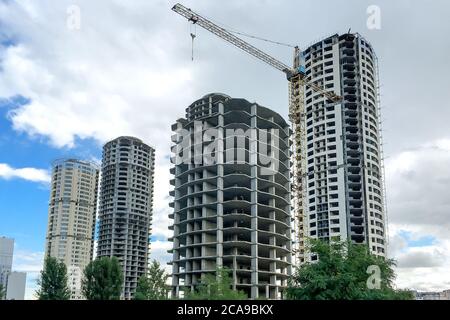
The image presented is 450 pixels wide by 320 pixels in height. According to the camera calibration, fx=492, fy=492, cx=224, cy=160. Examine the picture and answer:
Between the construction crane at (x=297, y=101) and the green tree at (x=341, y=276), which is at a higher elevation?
the construction crane at (x=297, y=101)

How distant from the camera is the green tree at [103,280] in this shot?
54.7 meters

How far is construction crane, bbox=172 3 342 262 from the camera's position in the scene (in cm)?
9768

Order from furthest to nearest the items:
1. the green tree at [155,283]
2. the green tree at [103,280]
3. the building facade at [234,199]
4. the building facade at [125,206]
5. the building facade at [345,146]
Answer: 1. the building facade at [125,206]
2. the building facade at [345,146]
3. the building facade at [234,199]
4. the green tree at [103,280]
5. the green tree at [155,283]

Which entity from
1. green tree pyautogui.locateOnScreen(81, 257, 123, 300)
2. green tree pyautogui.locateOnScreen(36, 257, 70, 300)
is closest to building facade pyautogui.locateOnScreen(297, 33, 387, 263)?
green tree pyautogui.locateOnScreen(81, 257, 123, 300)

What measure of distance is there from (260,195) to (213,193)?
321 inches

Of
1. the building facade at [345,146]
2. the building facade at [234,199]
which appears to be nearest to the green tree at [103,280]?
the building facade at [234,199]

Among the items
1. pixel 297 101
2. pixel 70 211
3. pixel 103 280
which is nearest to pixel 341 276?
pixel 103 280

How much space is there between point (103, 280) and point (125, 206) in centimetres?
9921

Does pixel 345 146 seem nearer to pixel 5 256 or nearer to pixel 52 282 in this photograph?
pixel 52 282

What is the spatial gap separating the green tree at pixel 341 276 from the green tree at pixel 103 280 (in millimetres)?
28233

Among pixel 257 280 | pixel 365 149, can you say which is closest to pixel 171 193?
pixel 257 280

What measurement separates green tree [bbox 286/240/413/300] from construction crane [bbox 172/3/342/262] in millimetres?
55728

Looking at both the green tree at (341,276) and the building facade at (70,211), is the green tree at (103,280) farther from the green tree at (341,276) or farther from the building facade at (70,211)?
the building facade at (70,211)
